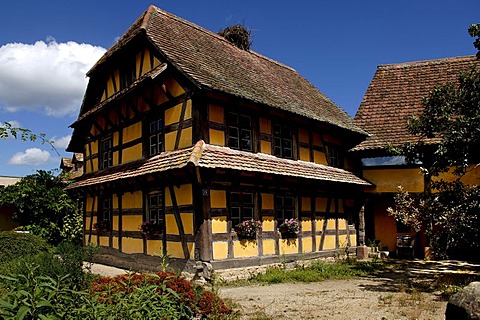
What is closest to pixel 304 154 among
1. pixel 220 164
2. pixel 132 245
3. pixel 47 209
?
pixel 220 164

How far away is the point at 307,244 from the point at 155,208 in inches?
201

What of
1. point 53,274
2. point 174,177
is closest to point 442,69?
point 174,177

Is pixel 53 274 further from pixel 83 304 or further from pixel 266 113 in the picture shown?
pixel 266 113

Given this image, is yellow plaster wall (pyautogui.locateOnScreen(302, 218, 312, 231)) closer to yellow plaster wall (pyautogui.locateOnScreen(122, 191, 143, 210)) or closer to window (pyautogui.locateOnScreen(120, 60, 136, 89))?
yellow plaster wall (pyautogui.locateOnScreen(122, 191, 143, 210))

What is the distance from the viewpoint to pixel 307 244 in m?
14.4

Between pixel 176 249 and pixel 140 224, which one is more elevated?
pixel 140 224

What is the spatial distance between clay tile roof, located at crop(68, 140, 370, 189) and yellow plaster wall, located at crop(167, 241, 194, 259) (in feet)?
6.65

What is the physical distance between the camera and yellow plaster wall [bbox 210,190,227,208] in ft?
37.3

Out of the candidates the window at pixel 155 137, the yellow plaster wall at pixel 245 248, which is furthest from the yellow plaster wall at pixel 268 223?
the window at pixel 155 137

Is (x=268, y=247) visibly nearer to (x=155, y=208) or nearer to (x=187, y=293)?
(x=155, y=208)

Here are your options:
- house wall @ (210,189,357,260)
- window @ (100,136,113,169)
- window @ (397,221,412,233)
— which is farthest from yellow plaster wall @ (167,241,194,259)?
window @ (397,221,412,233)

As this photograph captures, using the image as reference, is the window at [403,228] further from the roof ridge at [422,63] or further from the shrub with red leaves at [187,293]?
the shrub with red leaves at [187,293]

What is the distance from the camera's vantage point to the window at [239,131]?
1231 cm

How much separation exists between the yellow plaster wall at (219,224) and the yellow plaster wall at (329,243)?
5.00 m
